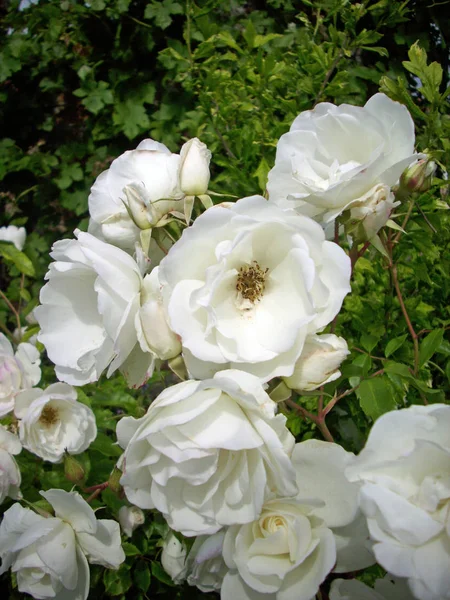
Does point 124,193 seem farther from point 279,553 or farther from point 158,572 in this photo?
point 158,572

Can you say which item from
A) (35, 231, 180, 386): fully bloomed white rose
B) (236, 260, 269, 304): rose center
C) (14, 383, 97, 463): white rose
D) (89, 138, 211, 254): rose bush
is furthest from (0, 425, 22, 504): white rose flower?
(236, 260, 269, 304): rose center

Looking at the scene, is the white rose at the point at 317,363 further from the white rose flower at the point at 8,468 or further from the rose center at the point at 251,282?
the white rose flower at the point at 8,468

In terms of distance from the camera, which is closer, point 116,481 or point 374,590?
point 374,590

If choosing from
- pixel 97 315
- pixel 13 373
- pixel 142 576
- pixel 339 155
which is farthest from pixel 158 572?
pixel 339 155

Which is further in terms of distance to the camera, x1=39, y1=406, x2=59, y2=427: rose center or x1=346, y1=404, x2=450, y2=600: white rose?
x1=39, y1=406, x2=59, y2=427: rose center

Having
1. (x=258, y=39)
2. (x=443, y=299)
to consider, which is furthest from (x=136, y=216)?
(x=258, y=39)

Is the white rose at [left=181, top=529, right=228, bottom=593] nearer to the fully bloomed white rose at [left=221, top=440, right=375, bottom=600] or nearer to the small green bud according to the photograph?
the fully bloomed white rose at [left=221, top=440, right=375, bottom=600]

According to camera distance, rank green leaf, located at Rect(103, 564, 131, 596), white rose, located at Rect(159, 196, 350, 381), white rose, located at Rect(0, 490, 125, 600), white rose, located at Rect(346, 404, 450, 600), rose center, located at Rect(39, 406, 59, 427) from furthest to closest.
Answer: rose center, located at Rect(39, 406, 59, 427)
green leaf, located at Rect(103, 564, 131, 596)
white rose, located at Rect(0, 490, 125, 600)
white rose, located at Rect(159, 196, 350, 381)
white rose, located at Rect(346, 404, 450, 600)
